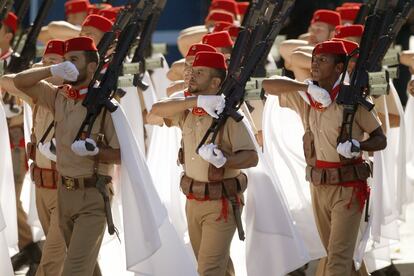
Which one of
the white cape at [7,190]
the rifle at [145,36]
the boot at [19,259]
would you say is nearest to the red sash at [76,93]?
the rifle at [145,36]

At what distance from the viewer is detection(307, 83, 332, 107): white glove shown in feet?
32.2

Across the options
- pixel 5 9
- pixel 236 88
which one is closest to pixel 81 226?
pixel 236 88

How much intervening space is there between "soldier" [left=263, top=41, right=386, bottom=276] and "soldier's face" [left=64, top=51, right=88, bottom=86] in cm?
132

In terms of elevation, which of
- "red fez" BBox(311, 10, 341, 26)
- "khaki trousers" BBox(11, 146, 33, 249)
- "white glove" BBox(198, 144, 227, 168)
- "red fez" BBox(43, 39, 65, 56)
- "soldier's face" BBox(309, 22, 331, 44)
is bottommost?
"khaki trousers" BBox(11, 146, 33, 249)

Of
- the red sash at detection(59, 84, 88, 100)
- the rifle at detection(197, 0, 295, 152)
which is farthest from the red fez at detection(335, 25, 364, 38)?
the red sash at detection(59, 84, 88, 100)

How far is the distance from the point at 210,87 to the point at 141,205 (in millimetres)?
910

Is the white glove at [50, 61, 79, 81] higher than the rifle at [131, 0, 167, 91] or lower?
higher

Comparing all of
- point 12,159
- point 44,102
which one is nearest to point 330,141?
point 44,102

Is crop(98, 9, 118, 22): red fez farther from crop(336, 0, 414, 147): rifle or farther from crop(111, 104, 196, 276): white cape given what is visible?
crop(111, 104, 196, 276): white cape

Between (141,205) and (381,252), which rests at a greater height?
(141,205)

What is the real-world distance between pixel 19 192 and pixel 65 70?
365cm

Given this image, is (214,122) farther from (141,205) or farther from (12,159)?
(12,159)

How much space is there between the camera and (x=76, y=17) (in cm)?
1500

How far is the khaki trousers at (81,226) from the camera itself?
30.2ft
